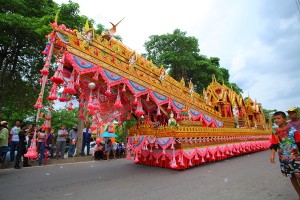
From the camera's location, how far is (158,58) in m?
23.7

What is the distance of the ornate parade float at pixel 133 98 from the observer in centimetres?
544

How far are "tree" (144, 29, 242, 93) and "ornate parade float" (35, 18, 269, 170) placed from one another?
41.3ft

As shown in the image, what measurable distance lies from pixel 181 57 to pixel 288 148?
772 inches

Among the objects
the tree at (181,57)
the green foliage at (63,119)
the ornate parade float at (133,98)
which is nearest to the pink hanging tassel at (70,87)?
the ornate parade float at (133,98)

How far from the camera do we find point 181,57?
22188 millimetres

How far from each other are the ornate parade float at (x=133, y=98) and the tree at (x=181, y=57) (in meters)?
12.6

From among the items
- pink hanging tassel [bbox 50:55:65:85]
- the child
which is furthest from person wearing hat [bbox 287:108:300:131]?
pink hanging tassel [bbox 50:55:65:85]

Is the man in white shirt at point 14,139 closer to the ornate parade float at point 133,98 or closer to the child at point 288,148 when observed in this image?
the ornate parade float at point 133,98

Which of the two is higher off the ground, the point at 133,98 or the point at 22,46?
the point at 22,46

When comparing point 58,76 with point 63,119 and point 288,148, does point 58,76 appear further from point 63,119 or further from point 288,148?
point 63,119

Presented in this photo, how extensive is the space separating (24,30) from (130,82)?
8.01 m

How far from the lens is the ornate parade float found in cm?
544

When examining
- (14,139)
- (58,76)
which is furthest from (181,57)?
(58,76)

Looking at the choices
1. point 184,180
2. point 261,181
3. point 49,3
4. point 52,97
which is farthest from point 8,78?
point 261,181
